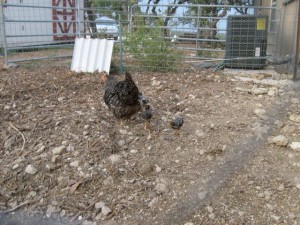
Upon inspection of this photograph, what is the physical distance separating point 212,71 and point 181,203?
446 centimetres

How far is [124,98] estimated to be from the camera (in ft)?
11.6

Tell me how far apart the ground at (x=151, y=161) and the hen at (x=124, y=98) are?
0.15m

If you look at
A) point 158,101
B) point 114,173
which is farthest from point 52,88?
point 114,173

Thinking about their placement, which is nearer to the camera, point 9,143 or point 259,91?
point 9,143

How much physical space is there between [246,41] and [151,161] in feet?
16.1

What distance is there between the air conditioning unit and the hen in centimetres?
397

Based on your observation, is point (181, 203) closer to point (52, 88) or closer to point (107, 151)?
point (107, 151)

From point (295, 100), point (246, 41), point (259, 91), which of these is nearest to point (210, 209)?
point (295, 100)

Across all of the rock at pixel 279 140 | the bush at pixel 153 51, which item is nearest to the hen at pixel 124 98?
the rock at pixel 279 140

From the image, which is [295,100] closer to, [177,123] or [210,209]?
[177,123]

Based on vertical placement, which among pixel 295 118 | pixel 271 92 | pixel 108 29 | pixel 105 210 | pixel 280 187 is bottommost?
pixel 105 210

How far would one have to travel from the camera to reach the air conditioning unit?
7.22 metres

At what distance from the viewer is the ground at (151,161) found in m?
2.66

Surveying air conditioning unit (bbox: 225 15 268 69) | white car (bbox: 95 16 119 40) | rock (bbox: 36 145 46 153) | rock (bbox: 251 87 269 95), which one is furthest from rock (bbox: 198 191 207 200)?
white car (bbox: 95 16 119 40)
